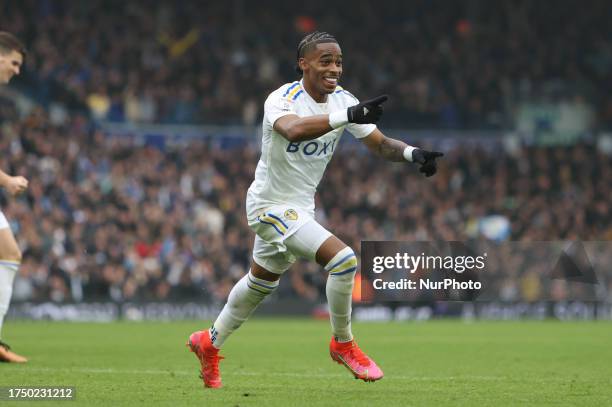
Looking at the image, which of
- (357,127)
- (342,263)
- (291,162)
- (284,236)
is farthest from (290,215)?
(357,127)

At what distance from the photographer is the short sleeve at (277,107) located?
26.1 ft

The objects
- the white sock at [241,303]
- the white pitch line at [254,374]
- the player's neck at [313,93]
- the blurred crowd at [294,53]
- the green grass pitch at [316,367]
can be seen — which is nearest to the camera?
the green grass pitch at [316,367]

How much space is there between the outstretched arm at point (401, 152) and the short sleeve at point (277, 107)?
0.81 metres

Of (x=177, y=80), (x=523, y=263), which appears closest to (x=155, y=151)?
(x=177, y=80)

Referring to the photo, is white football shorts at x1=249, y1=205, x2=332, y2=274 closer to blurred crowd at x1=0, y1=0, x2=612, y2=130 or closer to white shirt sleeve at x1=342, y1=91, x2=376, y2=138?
white shirt sleeve at x1=342, y1=91, x2=376, y2=138

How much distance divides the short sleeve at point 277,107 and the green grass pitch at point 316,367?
→ 75.9 inches

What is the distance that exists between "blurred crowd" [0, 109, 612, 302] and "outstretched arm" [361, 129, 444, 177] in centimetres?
1283

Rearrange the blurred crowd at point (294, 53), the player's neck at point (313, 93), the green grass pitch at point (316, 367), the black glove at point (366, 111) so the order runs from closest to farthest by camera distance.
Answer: the black glove at point (366, 111), the green grass pitch at point (316, 367), the player's neck at point (313, 93), the blurred crowd at point (294, 53)

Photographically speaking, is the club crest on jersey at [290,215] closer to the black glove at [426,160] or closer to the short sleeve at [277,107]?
the short sleeve at [277,107]

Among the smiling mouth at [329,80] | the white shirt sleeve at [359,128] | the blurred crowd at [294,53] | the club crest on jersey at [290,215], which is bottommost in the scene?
the club crest on jersey at [290,215]

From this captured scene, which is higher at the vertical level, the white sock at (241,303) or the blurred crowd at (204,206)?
the blurred crowd at (204,206)

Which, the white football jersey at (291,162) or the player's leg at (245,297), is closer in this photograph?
the white football jersey at (291,162)

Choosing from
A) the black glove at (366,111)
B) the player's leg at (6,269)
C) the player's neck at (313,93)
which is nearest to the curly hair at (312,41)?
the player's neck at (313,93)

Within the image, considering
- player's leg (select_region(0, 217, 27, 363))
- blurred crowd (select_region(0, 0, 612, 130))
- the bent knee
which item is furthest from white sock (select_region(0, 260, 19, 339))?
blurred crowd (select_region(0, 0, 612, 130))
